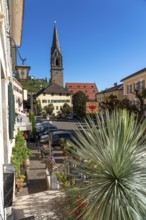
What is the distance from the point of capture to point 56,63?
81.8 m

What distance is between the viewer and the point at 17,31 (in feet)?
33.6

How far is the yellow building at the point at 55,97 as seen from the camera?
5994cm

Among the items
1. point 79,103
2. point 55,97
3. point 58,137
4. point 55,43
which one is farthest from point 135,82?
point 55,43

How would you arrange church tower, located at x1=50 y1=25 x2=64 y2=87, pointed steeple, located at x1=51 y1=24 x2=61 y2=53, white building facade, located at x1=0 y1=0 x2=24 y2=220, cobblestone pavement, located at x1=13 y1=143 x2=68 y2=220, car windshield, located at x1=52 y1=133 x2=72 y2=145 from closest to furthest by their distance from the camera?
1. white building facade, located at x1=0 y1=0 x2=24 y2=220
2. cobblestone pavement, located at x1=13 y1=143 x2=68 y2=220
3. car windshield, located at x1=52 y1=133 x2=72 y2=145
4. pointed steeple, located at x1=51 y1=24 x2=61 y2=53
5. church tower, located at x1=50 y1=25 x2=64 y2=87

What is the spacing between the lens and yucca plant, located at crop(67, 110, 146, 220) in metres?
2.91

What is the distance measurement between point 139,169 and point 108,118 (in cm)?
91

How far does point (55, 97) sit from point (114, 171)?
58.3m

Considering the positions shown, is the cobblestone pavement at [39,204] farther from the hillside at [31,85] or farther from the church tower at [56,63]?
the church tower at [56,63]

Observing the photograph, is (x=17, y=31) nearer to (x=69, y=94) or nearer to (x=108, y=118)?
(x=108, y=118)

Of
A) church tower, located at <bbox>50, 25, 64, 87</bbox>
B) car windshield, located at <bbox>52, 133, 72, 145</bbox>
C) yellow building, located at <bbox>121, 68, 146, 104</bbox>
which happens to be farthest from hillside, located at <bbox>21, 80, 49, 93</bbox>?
yellow building, located at <bbox>121, 68, 146, 104</bbox>

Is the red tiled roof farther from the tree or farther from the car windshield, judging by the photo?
the car windshield

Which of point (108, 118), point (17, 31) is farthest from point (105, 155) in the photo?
point (17, 31)

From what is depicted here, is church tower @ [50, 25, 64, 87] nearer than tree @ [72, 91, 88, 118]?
No

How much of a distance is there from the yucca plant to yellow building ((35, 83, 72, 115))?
56.6 m
